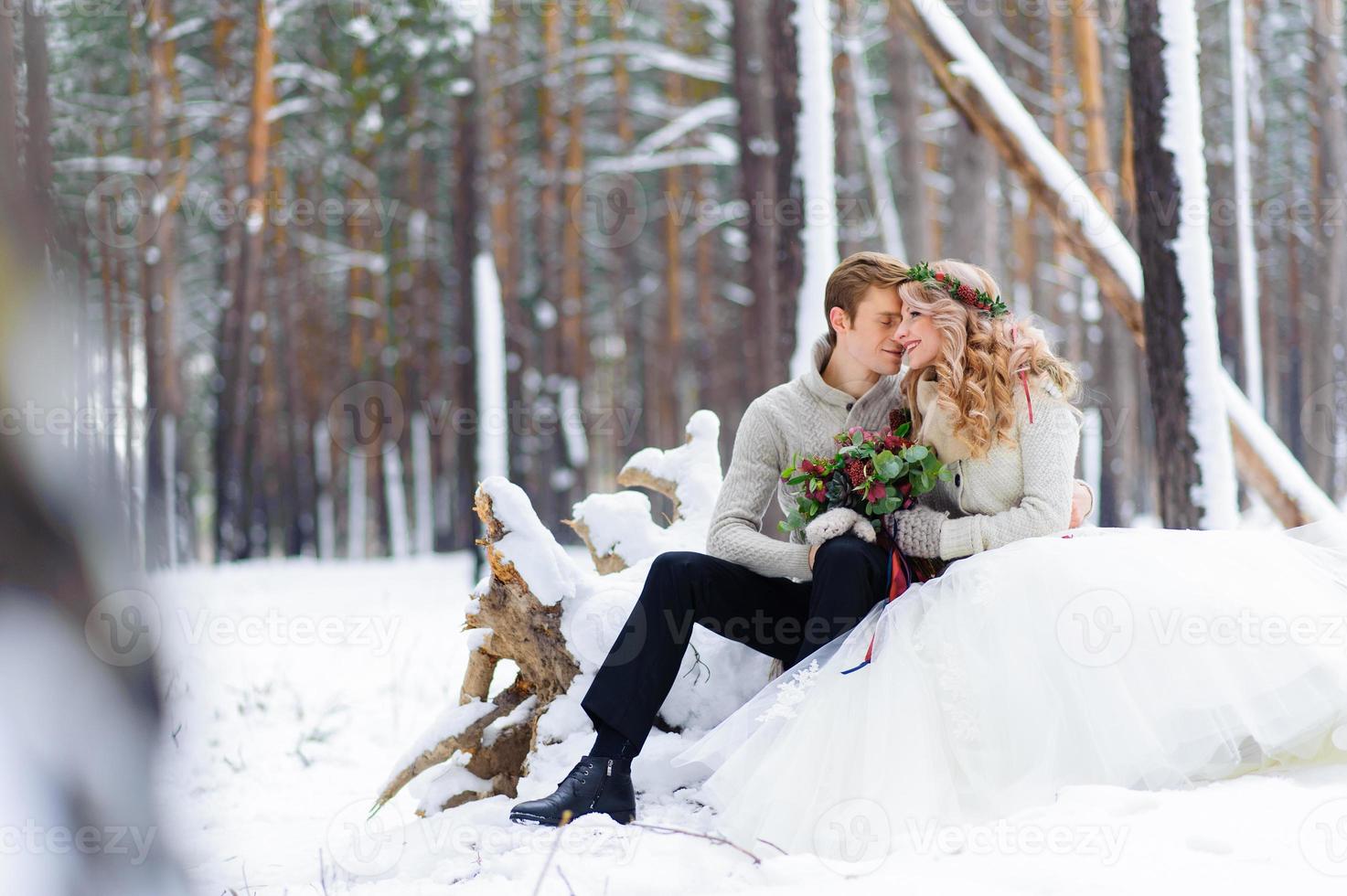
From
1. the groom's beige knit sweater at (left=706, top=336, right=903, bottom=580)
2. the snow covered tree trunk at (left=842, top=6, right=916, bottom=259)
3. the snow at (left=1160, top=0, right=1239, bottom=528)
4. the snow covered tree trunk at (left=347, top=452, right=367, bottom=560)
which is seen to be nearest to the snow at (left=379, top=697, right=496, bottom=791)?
the groom's beige knit sweater at (left=706, top=336, right=903, bottom=580)

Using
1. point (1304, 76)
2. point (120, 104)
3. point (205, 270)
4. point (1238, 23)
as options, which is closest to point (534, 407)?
point (120, 104)

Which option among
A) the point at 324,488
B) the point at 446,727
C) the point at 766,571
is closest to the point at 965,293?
the point at 766,571

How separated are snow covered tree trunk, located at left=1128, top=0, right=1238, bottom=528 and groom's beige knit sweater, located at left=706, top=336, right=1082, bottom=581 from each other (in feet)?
8.94

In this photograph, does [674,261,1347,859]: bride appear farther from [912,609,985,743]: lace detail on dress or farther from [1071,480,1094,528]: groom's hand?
[1071,480,1094,528]: groom's hand

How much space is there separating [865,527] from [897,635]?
0.35 metres

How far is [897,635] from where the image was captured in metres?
2.78

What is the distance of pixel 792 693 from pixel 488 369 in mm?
7507

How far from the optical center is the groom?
289 cm

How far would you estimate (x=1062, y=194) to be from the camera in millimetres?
5871

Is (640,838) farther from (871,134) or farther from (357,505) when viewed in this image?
(357,505)

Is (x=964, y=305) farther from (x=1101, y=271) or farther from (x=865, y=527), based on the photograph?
(x=1101, y=271)

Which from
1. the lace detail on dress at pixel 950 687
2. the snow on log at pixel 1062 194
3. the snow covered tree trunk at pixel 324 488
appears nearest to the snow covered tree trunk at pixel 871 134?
the snow on log at pixel 1062 194

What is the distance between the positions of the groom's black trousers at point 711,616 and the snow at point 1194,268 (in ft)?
10.3

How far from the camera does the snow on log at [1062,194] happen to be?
18.1 ft
